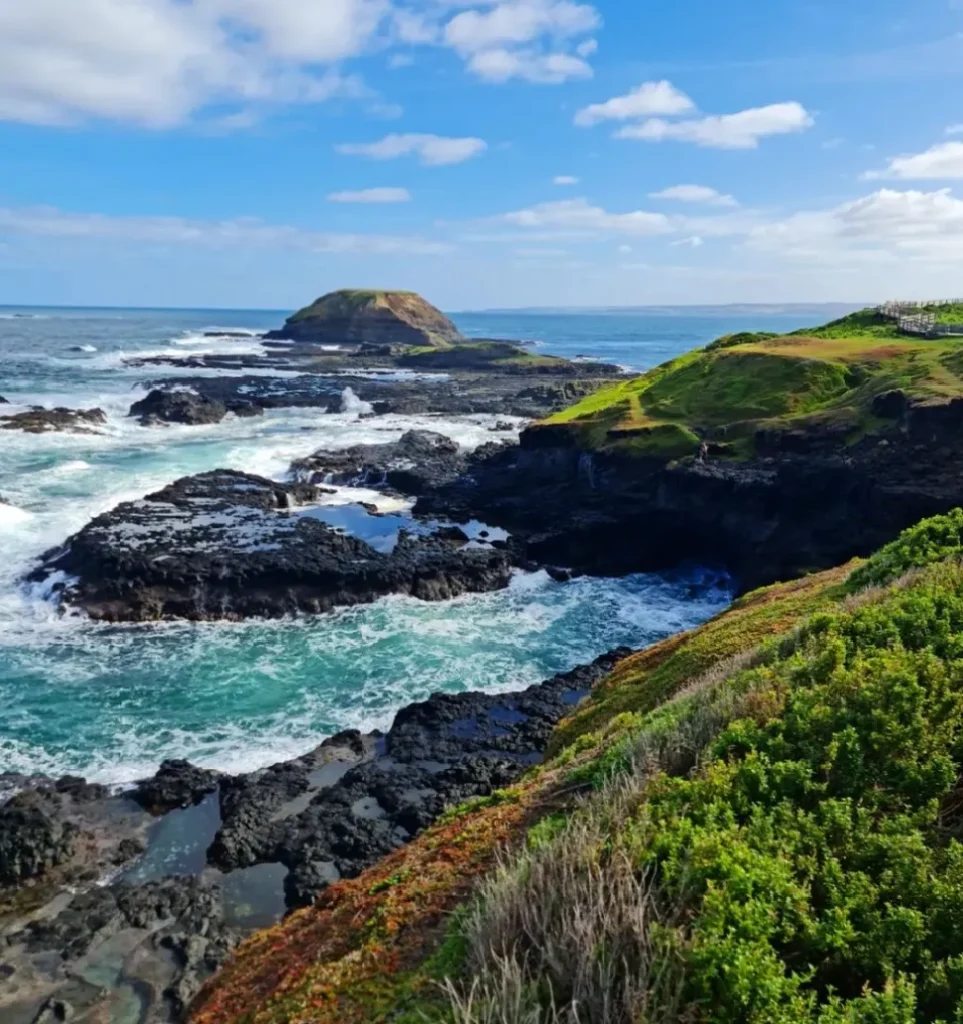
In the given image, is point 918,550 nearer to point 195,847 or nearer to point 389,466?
point 195,847

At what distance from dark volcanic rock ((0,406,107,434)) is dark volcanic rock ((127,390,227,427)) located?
4092 millimetres

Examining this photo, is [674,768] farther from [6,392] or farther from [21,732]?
[6,392]

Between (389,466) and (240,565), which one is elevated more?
(389,466)

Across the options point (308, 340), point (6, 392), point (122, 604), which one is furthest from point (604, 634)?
point (308, 340)

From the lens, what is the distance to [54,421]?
6319 centimetres

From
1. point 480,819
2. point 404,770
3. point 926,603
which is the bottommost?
point 404,770

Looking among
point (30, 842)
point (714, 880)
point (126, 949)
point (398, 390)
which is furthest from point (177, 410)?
point (714, 880)

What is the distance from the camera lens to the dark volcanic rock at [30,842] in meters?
16.7

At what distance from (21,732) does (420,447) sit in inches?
1534

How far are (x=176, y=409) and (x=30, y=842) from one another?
5766 centimetres

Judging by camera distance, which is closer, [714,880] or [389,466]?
[714,880]

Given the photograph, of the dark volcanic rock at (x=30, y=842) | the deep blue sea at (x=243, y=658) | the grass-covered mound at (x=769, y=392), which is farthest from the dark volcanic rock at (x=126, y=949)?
the grass-covered mound at (x=769, y=392)

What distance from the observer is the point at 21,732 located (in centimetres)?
2250

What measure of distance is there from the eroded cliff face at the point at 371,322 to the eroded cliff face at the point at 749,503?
11816cm
